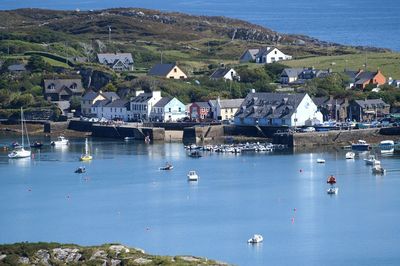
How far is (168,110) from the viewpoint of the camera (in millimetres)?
55500

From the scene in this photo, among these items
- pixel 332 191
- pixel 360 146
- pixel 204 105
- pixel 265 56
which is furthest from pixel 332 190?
pixel 265 56

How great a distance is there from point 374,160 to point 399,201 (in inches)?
288

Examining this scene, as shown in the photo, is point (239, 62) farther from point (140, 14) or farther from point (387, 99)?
point (140, 14)

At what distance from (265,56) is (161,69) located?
7152 millimetres

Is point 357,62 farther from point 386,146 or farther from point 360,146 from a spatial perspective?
point 386,146

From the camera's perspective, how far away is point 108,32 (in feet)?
279

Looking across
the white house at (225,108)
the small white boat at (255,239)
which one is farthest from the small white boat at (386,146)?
the small white boat at (255,239)

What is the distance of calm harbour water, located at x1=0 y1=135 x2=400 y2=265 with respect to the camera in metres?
28.8

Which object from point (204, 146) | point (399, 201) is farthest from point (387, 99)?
point (399, 201)

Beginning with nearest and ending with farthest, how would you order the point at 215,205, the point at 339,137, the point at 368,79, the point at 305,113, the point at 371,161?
1. the point at 215,205
2. the point at 371,161
3. the point at 339,137
4. the point at 305,113
5. the point at 368,79

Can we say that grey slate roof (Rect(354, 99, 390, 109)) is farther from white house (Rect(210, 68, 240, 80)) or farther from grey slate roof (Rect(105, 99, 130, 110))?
white house (Rect(210, 68, 240, 80))

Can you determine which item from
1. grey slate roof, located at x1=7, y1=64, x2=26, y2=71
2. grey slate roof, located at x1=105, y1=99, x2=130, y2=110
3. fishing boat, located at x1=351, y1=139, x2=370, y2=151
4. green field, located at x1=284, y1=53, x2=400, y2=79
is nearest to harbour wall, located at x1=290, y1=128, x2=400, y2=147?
fishing boat, located at x1=351, y1=139, x2=370, y2=151

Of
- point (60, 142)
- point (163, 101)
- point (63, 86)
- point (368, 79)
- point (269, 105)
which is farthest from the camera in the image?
point (63, 86)

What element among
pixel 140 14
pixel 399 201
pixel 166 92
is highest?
pixel 140 14
